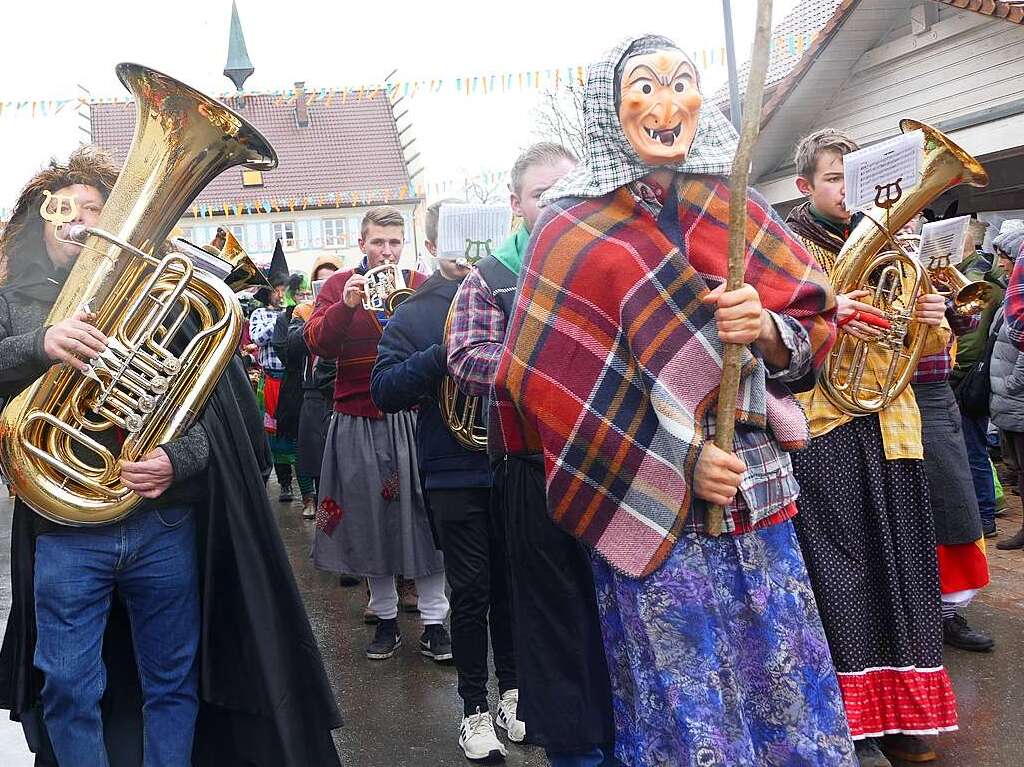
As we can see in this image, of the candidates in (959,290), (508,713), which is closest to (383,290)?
(508,713)

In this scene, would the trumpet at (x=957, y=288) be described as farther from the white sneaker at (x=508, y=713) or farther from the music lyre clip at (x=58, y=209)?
the music lyre clip at (x=58, y=209)

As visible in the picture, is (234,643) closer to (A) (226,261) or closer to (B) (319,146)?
(A) (226,261)

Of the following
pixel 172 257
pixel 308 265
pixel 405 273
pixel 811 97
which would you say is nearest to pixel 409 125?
pixel 308 265

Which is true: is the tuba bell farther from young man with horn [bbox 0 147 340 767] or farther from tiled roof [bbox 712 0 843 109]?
tiled roof [bbox 712 0 843 109]

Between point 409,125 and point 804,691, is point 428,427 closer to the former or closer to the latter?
point 804,691

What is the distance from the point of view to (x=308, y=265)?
42.9 meters

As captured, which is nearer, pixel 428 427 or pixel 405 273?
pixel 428 427

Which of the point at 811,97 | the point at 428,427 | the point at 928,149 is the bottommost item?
the point at 428,427

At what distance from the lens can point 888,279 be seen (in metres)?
4.01

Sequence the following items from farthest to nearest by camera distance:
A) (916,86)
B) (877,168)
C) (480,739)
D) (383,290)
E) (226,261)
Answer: (916,86), (383,290), (480,739), (877,168), (226,261)

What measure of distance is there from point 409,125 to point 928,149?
125 ft

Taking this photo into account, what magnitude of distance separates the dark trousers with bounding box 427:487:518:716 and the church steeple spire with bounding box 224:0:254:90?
1665 inches

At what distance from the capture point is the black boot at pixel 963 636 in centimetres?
466

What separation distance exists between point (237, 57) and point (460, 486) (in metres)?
43.8
